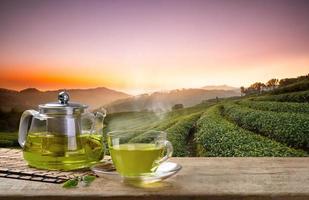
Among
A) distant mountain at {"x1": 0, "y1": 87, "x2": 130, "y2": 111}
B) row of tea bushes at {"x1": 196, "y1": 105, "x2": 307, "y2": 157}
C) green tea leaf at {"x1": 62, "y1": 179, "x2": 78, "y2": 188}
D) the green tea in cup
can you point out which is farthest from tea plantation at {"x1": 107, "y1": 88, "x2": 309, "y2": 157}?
green tea leaf at {"x1": 62, "y1": 179, "x2": 78, "y2": 188}

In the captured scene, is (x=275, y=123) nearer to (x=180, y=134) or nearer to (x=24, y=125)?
(x=180, y=134)

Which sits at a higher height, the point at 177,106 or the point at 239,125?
the point at 177,106

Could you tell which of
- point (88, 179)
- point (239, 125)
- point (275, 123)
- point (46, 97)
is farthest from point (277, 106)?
point (88, 179)

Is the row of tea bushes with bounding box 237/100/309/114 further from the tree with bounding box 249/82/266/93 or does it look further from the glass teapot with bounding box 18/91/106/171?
the glass teapot with bounding box 18/91/106/171

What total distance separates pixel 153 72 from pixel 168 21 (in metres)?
0.24

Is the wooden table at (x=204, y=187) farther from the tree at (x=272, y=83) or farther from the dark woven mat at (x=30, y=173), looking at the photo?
the tree at (x=272, y=83)

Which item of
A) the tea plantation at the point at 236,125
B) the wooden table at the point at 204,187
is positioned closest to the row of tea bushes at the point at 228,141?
the tea plantation at the point at 236,125

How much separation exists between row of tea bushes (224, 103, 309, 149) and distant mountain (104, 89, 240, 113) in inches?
4.1

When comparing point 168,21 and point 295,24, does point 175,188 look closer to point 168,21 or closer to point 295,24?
point 168,21

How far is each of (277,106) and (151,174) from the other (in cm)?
139

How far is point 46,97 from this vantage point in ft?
8.49

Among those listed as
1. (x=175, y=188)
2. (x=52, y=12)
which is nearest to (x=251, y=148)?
(x=52, y=12)

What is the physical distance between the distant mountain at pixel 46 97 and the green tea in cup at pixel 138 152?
1227 millimetres

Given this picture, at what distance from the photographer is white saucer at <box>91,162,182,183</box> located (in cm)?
124
